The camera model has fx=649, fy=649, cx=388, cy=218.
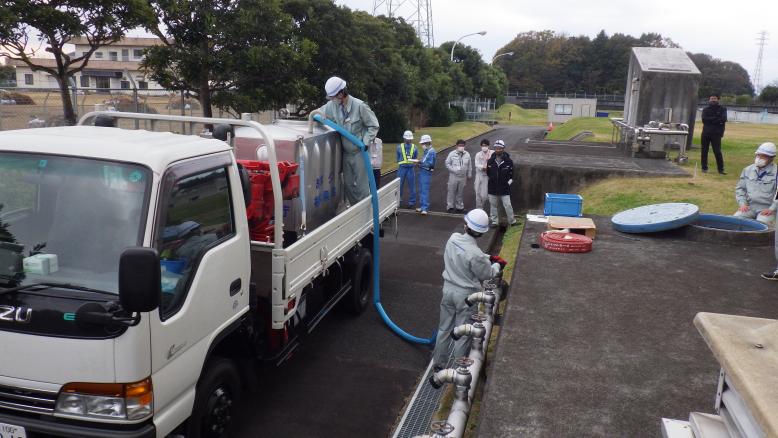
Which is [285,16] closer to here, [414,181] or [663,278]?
[414,181]

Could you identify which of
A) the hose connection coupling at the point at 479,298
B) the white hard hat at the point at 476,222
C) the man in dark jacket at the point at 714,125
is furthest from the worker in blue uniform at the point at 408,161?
the hose connection coupling at the point at 479,298

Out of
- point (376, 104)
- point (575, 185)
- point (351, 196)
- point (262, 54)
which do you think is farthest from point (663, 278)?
point (376, 104)

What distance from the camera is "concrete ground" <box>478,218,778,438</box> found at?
452 cm

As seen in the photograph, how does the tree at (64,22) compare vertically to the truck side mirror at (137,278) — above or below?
above

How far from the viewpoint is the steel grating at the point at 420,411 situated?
17.9 feet

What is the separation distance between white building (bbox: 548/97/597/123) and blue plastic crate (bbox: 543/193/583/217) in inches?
2092

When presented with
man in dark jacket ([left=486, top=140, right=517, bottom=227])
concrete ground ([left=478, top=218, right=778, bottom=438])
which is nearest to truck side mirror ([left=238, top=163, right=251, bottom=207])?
concrete ground ([left=478, top=218, right=778, bottom=438])

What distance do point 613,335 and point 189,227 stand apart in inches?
153

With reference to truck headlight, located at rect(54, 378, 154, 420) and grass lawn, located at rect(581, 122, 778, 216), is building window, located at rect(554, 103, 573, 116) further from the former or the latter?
truck headlight, located at rect(54, 378, 154, 420)

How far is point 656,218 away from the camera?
975 centimetres

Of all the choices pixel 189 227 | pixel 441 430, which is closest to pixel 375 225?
pixel 189 227

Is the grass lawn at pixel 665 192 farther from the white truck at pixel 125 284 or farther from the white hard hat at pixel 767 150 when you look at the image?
the white truck at pixel 125 284

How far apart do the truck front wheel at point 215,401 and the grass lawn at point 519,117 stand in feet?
204

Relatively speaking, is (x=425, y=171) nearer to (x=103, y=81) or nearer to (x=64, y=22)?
(x=64, y=22)
